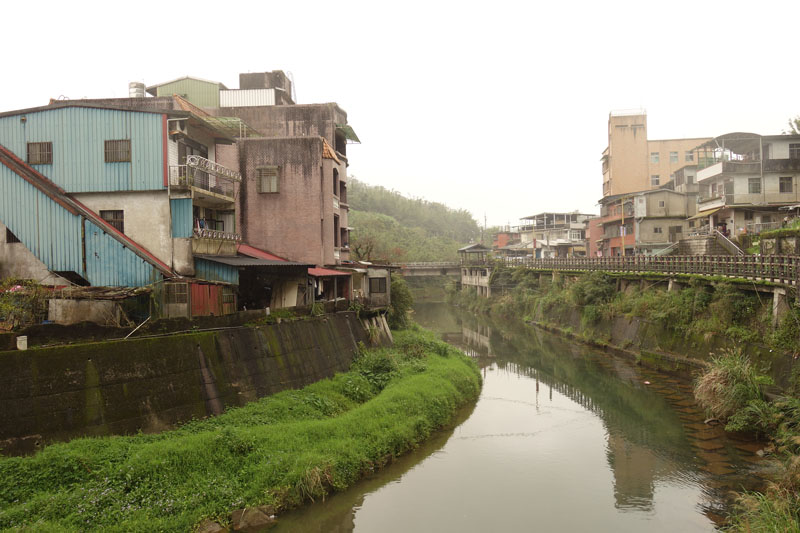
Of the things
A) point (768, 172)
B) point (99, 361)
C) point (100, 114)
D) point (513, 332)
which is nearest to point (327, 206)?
point (100, 114)

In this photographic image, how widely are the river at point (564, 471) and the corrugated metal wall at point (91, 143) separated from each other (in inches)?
543

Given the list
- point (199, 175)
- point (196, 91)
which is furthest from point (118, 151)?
point (196, 91)

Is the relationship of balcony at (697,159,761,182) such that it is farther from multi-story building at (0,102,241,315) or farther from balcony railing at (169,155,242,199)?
multi-story building at (0,102,241,315)

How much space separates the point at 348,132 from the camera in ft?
115

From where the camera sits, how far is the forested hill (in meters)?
98.4

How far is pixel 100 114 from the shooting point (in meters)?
20.0

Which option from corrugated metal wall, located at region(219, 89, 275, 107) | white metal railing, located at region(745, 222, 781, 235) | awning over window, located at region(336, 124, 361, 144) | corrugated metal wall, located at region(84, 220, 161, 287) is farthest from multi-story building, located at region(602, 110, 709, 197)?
corrugated metal wall, located at region(84, 220, 161, 287)

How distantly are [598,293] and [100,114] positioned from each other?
108ft

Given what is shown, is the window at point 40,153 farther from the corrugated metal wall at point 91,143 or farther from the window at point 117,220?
the window at point 117,220

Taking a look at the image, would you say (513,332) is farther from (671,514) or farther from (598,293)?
(671,514)

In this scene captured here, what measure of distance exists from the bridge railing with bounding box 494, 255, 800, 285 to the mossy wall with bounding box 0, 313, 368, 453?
19056 millimetres

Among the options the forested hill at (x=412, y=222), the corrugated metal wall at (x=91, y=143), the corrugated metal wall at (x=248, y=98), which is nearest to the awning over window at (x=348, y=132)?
the corrugated metal wall at (x=248, y=98)

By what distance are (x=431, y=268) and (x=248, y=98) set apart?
4039 cm

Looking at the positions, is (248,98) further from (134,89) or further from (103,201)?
(103,201)
